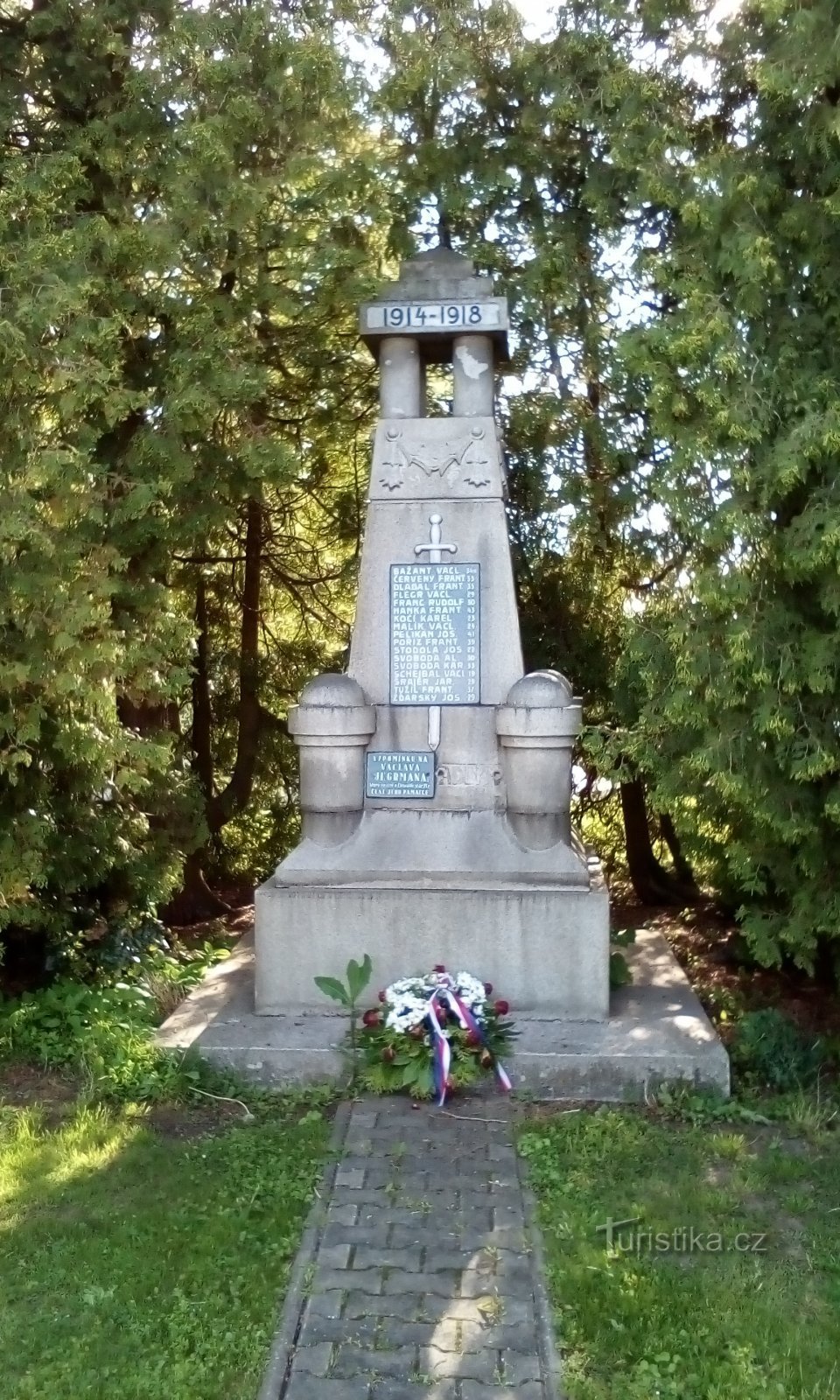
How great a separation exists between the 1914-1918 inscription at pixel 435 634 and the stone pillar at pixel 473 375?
0.87m

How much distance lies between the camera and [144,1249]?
141 inches

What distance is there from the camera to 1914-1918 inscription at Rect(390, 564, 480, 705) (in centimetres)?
578

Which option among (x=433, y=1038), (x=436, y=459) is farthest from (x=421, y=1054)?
(x=436, y=459)

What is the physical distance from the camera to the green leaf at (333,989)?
16.2ft

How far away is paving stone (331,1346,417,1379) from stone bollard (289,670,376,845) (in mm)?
2862

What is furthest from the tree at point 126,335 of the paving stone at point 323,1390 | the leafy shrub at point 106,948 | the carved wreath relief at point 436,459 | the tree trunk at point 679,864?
the tree trunk at point 679,864

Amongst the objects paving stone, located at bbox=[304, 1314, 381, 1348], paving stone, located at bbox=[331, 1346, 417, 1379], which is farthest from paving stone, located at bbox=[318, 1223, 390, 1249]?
paving stone, located at bbox=[331, 1346, 417, 1379]

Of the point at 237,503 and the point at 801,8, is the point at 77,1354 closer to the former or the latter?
the point at 237,503

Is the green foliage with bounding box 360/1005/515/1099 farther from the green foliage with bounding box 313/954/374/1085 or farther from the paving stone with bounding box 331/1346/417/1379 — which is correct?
the paving stone with bounding box 331/1346/417/1379

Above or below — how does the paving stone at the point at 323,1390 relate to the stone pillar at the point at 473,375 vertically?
below

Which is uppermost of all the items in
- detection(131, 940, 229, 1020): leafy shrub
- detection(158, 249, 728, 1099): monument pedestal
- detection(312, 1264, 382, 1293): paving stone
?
detection(158, 249, 728, 1099): monument pedestal

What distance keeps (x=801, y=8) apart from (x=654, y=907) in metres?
6.61

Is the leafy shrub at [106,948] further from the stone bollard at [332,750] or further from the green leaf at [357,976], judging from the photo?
the green leaf at [357,976]

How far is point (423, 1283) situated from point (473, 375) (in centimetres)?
434
